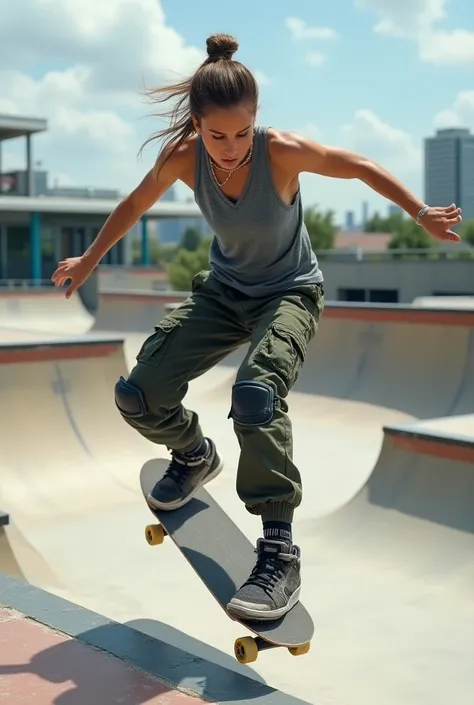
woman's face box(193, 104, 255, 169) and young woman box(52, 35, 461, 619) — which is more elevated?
woman's face box(193, 104, 255, 169)

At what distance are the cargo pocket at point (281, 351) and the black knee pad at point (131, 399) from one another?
500mm

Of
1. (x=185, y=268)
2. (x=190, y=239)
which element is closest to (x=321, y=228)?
(x=185, y=268)

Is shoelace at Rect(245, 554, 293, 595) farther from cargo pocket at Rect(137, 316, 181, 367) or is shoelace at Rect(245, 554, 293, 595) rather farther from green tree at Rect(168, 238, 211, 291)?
green tree at Rect(168, 238, 211, 291)

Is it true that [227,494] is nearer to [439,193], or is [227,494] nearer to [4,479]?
[4,479]

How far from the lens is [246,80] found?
2.96 metres

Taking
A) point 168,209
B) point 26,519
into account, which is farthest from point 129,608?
point 168,209

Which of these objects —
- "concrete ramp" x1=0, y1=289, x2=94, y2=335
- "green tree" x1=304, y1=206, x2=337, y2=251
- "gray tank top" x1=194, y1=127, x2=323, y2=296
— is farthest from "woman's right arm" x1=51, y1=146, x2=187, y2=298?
"green tree" x1=304, y1=206, x2=337, y2=251

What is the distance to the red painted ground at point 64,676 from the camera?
2.65 metres

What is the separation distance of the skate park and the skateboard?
0.18 meters

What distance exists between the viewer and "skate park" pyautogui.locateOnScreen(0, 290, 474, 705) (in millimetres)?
4086

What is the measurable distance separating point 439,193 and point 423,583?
354ft

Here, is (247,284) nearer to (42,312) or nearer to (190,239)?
(42,312)

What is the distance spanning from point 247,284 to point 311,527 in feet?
11.4

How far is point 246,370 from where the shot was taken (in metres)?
3.04
